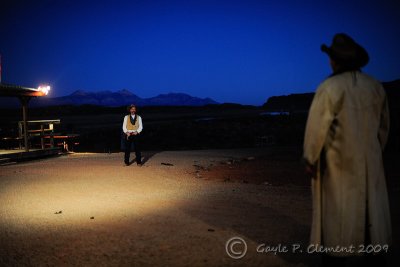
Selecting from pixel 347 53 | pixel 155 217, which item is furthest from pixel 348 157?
pixel 155 217

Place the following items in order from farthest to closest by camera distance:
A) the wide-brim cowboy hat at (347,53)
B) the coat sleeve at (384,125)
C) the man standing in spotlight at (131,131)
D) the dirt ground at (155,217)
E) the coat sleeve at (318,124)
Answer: the man standing in spotlight at (131,131) < the dirt ground at (155,217) < the coat sleeve at (384,125) < the wide-brim cowboy hat at (347,53) < the coat sleeve at (318,124)

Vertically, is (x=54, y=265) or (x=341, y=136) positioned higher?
(x=341, y=136)

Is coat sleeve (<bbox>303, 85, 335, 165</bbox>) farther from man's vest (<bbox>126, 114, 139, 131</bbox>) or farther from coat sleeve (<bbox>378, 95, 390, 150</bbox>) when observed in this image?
man's vest (<bbox>126, 114, 139, 131</bbox>)

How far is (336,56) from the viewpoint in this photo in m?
3.85

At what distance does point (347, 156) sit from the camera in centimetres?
373

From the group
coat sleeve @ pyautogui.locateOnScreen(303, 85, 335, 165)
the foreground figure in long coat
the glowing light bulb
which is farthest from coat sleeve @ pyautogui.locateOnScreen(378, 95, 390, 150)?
the glowing light bulb

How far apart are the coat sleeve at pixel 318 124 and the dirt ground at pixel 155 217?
162cm

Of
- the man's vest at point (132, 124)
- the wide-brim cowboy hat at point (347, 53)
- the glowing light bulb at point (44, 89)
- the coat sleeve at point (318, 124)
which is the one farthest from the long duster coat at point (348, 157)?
the glowing light bulb at point (44, 89)

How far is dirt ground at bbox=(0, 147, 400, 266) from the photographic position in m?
5.05

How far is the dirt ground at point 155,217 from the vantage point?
5.05 m

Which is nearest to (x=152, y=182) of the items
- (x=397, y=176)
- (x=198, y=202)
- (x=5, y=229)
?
(x=198, y=202)

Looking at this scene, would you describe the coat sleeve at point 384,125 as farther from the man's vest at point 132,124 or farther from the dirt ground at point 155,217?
the man's vest at point 132,124

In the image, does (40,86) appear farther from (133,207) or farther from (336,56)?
(336,56)

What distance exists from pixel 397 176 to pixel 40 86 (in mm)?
13703
